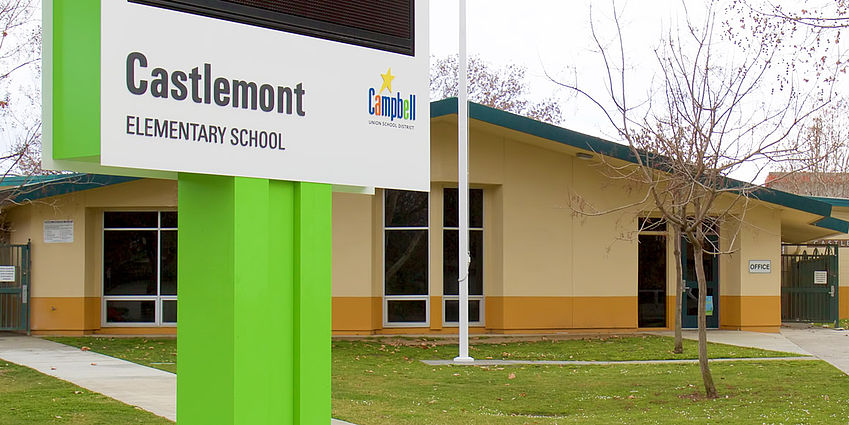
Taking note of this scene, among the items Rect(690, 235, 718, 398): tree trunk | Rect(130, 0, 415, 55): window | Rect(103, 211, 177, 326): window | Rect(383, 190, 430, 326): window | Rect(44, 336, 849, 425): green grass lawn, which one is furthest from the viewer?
Rect(103, 211, 177, 326): window

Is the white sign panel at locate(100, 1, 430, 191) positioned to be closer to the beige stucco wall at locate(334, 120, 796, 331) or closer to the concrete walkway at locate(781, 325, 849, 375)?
the concrete walkway at locate(781, 325, 849, 375)

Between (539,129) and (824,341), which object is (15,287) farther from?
(824,341)

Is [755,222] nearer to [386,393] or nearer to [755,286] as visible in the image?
[755,286]

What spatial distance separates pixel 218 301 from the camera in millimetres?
6598

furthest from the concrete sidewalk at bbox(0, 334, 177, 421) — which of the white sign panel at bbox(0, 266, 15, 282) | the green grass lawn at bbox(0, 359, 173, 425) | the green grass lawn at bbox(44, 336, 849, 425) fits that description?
the white sign panel at bbox(0, 266, 15, 282)

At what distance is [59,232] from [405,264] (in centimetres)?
796

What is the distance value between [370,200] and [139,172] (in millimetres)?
15303

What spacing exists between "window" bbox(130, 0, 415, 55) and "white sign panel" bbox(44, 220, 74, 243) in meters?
16.0

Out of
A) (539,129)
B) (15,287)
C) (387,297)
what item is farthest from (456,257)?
(15,287)

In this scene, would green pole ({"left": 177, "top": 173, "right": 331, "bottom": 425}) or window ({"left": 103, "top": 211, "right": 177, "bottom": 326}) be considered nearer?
green pole ({"left": 177, "top": 173, "right": 331, "bottom": 425})

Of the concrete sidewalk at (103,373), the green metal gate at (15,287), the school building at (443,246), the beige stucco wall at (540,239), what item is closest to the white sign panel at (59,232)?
the school building at (443,246)

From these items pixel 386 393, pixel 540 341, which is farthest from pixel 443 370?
pixel 540 341

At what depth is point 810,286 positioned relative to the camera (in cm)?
2662

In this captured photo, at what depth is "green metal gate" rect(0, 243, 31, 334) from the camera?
21438mm
